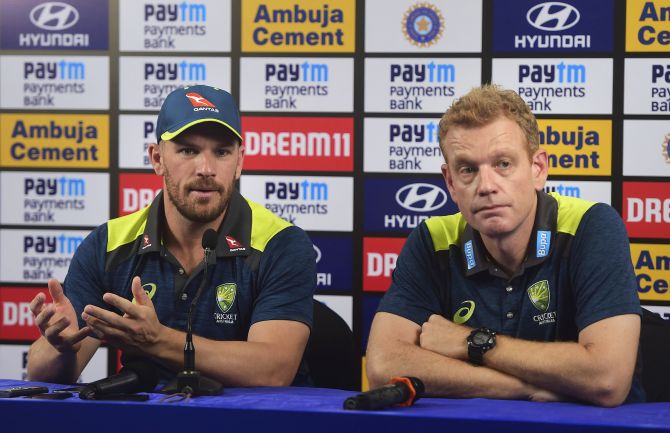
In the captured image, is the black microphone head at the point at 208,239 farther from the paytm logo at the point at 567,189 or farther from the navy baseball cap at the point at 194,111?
the paytm logo at the point at 567,189

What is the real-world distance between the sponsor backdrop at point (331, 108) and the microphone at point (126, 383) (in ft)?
5.59

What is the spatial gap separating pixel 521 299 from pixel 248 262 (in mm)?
706

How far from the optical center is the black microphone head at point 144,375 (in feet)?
4.72

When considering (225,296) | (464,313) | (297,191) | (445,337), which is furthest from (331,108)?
(445,337)

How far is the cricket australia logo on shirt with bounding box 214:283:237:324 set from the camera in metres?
1.98

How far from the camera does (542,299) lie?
1817 millimetres

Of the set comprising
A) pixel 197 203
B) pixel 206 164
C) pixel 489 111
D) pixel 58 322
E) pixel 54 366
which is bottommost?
pixel 54 366

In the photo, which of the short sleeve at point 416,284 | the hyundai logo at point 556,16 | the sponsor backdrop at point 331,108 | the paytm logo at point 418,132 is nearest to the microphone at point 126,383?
the short sleeve at point 416,284

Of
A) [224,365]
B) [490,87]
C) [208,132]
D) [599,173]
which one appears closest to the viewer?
[224,365]

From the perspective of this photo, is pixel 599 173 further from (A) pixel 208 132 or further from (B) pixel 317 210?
(A) pixel 208 132

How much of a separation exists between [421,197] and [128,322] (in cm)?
172

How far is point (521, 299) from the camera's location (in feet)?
5.99

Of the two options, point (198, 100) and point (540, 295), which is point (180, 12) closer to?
point (198, 100)

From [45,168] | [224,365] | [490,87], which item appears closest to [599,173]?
[490,87]
